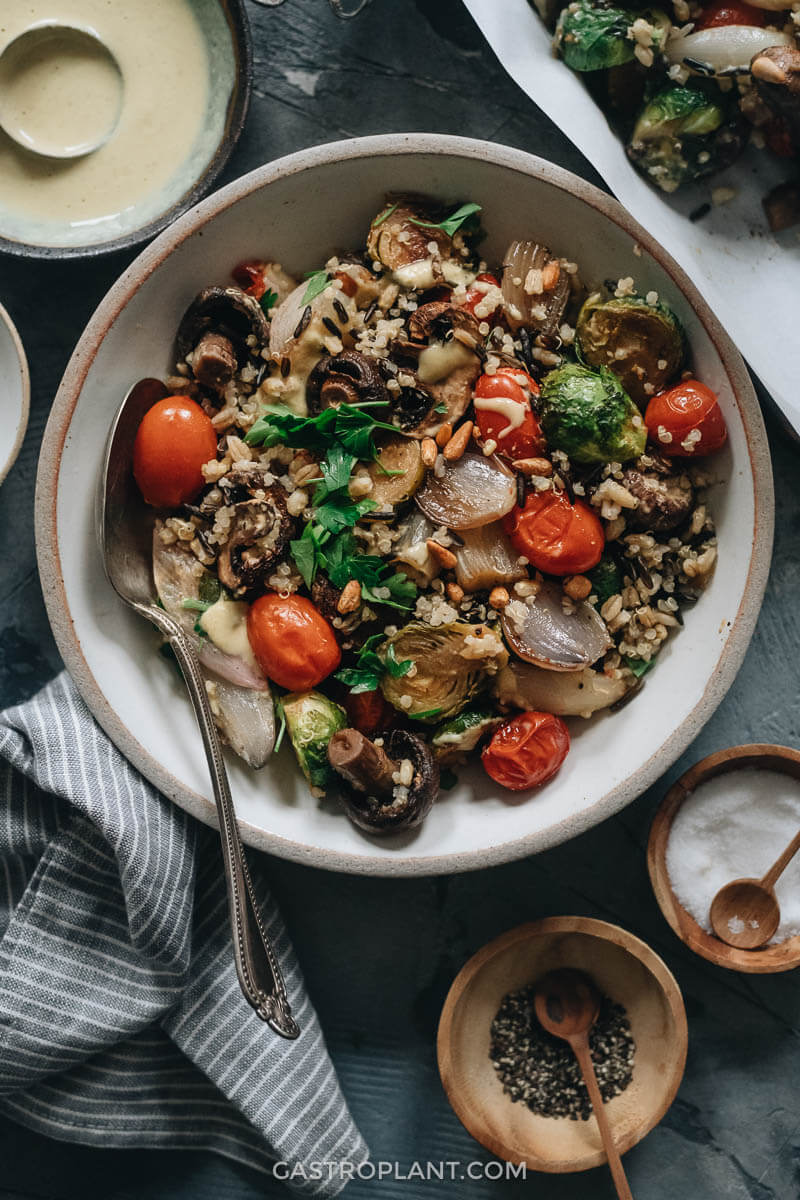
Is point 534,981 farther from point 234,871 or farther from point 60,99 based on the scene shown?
point 60,99

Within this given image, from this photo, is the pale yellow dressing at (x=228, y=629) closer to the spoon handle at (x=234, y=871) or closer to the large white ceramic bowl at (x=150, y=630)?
the spoon handle at (x=234, y=871)

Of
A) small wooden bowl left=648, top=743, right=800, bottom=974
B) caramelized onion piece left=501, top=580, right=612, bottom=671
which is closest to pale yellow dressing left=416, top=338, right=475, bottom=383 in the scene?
caramelized onion piece left=501, top=580, right=612, bottom=671

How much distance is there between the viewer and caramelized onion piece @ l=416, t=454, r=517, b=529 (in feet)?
7.06

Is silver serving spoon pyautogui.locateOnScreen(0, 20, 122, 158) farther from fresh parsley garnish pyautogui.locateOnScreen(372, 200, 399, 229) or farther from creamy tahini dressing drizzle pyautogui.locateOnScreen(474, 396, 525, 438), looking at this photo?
creamy tahini dressing drizzle pyautogui.locateOnScreen(474, 396, 525, 438)

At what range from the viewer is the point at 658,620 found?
→ 88.6 inches

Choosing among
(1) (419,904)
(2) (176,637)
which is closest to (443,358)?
(2) (176,637)

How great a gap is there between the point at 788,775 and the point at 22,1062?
6.95 ft

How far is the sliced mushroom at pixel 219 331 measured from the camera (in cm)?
223

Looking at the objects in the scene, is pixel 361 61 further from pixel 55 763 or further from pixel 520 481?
pixel 55 763

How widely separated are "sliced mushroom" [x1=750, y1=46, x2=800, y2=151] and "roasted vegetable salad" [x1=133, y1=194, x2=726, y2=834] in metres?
0.35

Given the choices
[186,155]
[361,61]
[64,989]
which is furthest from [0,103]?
[64,989]

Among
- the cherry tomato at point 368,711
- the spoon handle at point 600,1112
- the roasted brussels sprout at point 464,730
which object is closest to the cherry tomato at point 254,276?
the cherry tomato at point 368,711

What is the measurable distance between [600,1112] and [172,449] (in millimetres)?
1944

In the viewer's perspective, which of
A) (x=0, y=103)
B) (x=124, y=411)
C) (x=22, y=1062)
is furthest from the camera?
(x=0, y=103)
